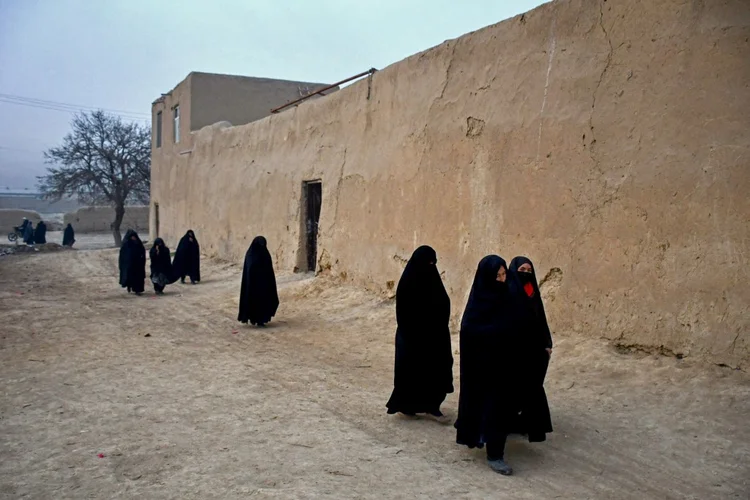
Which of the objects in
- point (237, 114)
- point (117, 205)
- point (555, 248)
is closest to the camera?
point (555, 248)

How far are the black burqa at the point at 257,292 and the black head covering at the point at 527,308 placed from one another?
520 cm

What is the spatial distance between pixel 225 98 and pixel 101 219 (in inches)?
789

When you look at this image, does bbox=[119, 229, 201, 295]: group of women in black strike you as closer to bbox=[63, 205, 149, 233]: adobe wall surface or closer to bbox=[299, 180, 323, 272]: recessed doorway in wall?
bbox=[299, 180, 323, 272]: recessed doorway in wall

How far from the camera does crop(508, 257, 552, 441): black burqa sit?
395 cm

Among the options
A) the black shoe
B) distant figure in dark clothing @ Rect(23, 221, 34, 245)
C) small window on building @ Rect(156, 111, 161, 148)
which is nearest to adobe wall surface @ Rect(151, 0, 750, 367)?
the black shoe

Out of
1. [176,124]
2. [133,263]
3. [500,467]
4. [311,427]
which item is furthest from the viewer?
[176,124]

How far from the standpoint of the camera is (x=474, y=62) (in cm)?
771

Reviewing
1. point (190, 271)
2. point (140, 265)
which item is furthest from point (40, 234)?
point (140, 265)

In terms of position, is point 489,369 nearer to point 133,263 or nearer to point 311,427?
point 311,427

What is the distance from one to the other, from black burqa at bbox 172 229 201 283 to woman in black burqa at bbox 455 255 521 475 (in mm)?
10392

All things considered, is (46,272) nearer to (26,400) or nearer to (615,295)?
(26,400)

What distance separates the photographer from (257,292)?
895cm

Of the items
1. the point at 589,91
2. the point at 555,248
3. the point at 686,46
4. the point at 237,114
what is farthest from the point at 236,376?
the point at 237,114

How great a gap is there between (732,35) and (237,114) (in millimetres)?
15549
